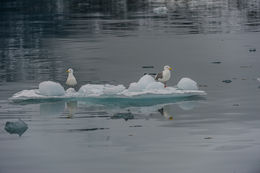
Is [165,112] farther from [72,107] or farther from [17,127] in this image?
[17,127]

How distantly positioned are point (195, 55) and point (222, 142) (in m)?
17.2

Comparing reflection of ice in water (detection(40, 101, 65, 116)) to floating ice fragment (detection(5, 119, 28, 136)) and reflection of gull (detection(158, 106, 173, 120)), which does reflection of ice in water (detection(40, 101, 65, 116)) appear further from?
reflection of gull (detection(158, 106, 173, 120))

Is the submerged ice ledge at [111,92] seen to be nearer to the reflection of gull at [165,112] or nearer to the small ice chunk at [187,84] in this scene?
the small ice chunk at [187,84]

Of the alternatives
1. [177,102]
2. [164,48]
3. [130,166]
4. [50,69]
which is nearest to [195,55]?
[164,48]

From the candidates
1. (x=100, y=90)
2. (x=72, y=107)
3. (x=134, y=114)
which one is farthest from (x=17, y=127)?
(x=100, y=90)

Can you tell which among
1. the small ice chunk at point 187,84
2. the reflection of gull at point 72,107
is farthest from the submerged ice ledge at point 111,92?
the reflection of gull at point 72,107

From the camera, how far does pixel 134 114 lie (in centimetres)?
1888

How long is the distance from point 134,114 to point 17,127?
11.1 ft

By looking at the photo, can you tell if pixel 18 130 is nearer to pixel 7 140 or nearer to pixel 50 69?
pixel 7 140

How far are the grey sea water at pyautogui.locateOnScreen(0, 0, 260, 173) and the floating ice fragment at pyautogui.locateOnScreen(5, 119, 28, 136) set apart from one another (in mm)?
29

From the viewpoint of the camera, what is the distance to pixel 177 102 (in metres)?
20.3

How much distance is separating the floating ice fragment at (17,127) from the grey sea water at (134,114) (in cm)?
3

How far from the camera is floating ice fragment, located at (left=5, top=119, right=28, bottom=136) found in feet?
55.4

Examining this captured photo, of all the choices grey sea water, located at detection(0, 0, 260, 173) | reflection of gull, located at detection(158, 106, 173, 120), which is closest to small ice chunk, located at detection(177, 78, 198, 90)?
grey sea water, located at detection(0, 0, 260, 173)
